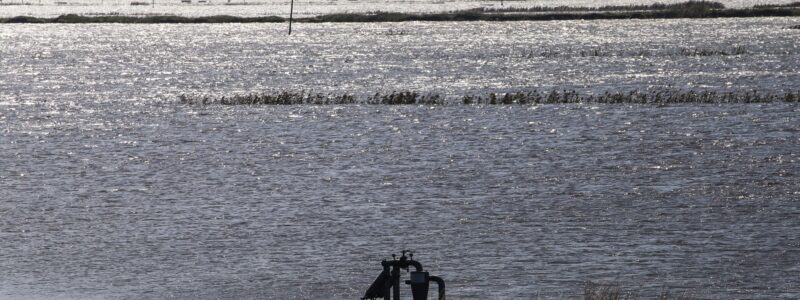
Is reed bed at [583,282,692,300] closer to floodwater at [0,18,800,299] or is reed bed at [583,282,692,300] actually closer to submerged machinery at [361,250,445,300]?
floodwater at [0,18,800,299]

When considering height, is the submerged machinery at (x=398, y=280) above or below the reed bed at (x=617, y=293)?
above

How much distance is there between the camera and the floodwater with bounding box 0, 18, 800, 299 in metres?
29.2

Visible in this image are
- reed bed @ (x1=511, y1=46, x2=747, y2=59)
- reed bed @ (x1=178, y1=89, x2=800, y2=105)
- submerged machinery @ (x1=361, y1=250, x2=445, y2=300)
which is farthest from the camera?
reed bed @ (x1=511, y1=46, x2=747, y2=59)

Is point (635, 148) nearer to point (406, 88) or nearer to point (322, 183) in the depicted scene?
point (322, 183)

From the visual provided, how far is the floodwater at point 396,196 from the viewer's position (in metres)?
29.2

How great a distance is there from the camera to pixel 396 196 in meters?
40.9

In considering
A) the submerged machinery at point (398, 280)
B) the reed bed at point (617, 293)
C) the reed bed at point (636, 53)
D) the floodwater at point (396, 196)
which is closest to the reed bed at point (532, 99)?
the floodwater at point (396, 196)

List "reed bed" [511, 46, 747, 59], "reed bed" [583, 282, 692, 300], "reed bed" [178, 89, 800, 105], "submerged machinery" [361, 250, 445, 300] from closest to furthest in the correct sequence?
"submerged machinery" [361, 250, 445, 300] → "reed bed" [583, 282, 692, 300] → "reed bed" [178, 89, 800, 105] → "reed bed" [511, 46, 747, 59]

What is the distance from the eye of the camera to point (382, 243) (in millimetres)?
32875

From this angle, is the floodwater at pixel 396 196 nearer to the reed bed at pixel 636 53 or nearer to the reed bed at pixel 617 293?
the reed bed at pixel 617 293

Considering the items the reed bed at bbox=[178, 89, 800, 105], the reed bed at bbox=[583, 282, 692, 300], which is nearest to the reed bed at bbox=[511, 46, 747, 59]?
the reed bed at bbox=[178, 89, 800, 105]

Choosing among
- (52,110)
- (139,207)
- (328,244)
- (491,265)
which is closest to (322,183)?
(139,207)

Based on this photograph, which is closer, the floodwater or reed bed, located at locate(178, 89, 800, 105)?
the floodwater

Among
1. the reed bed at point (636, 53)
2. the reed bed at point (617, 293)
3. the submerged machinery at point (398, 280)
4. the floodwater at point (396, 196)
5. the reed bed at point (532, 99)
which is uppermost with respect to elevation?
the submerged machinery at point (398, 280)
